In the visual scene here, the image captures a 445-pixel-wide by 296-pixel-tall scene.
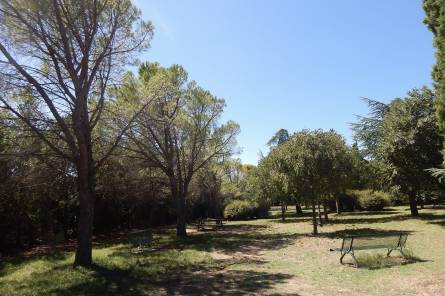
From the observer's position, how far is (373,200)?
37.4 meters

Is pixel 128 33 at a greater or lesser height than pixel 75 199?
greater

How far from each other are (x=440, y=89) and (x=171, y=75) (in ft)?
46.6

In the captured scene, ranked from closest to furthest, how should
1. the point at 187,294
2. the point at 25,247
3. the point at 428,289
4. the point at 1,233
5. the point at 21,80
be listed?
the point at 428,289 → the point at 187,294 → the point at 21,80 → the point at 1,233 → the point at 25,247

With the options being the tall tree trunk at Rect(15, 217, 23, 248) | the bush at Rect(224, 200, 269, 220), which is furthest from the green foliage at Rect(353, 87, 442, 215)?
the tall tree trunk at Rect(15, 217, 23, 248)

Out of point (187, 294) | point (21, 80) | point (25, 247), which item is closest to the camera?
point (187, 294)

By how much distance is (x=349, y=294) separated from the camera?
778cm

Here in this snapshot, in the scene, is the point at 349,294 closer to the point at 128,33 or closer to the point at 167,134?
the point at 128,33

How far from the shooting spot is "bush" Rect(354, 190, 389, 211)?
123 ft

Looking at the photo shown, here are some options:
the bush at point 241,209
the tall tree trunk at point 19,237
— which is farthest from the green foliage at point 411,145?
the tall tree trunk at point 19,237

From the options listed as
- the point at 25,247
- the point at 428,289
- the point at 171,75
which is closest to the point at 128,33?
the point at 171,75

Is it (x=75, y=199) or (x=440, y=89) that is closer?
(x=440, y=89)

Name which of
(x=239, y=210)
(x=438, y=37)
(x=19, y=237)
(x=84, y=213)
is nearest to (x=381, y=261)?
(x=438, y=37)

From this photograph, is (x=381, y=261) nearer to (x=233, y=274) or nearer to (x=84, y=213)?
(x=233, y=274)

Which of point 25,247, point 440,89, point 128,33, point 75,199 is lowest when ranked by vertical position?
point 25,247
